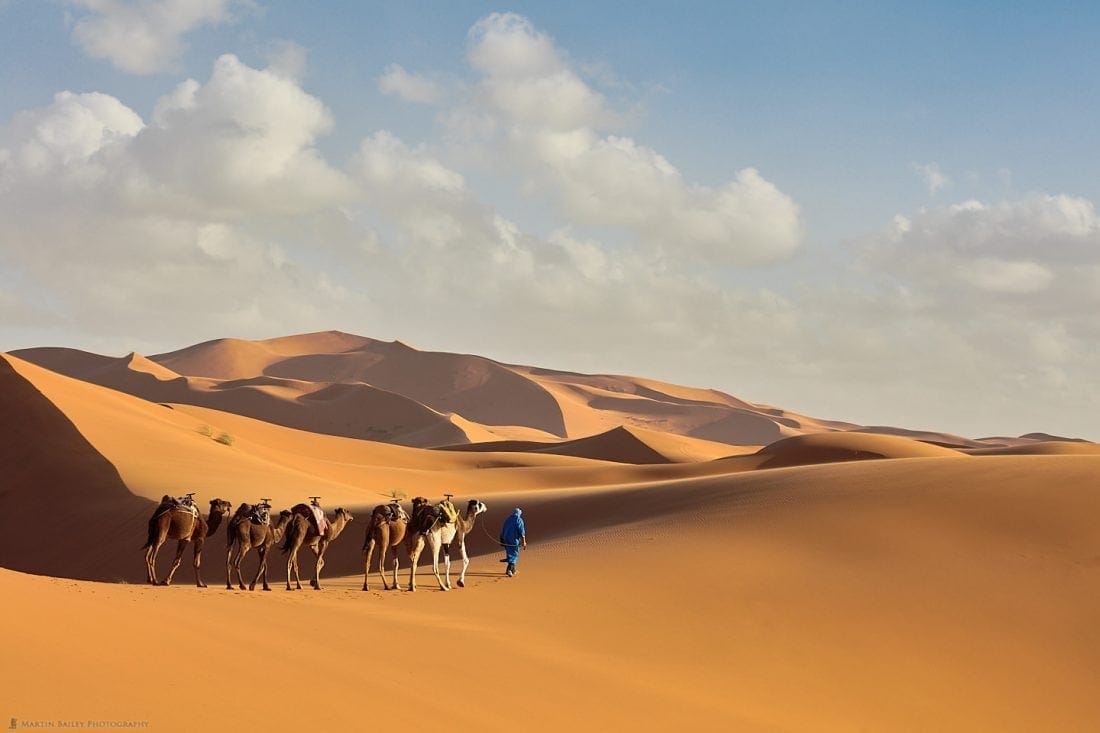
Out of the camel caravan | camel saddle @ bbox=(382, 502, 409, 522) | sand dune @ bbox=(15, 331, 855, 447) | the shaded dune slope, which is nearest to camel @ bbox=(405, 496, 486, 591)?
the camel caravan

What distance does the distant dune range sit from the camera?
9625mm

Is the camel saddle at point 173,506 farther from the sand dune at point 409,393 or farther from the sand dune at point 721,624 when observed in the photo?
the sand dune at point 409,393

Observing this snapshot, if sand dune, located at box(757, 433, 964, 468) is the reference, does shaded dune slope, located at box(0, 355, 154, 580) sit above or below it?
below

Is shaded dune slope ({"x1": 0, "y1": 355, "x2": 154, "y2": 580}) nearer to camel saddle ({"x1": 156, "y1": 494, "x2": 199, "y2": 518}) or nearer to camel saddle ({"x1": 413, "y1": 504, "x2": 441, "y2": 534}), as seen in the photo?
camel saddle ({"x1": 156, "y1": 494, "x2": 199, "y2": 518})

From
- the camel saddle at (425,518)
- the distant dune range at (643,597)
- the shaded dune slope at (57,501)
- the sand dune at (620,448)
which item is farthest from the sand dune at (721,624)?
the sand dune at (620,448)

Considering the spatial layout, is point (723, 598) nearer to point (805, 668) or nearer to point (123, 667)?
point (805, 668)

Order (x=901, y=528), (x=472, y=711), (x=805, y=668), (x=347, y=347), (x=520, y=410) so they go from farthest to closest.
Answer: (x=347, y=347)
(x=520, y=410)
(x=901, y=528)
(x=805, y=668)
(x=472, y=711)

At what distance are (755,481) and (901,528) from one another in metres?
6.33

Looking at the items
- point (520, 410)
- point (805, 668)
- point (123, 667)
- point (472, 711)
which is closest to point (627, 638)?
point (805, 668)

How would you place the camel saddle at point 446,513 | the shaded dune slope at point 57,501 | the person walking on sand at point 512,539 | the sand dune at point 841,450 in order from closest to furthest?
the camel saddle at point 446,513 → the person walking on sand at point 512,539 → the shaded dune slope at point 57,501 → the sand dune at point 841,450

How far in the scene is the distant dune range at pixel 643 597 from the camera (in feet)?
31.6

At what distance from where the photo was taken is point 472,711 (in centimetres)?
895

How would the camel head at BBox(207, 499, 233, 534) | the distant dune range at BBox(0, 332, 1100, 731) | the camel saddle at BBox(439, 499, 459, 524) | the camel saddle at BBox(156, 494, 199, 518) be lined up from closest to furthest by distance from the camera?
the distant dune range at BBox(0, 332, 1100, 731)
the camel saddle at BBox(156, 494, 199, 518)
the camel saddle at BBox(439, 499, 459, 524)
the camel head at BBox(207, 499, 233, 534)

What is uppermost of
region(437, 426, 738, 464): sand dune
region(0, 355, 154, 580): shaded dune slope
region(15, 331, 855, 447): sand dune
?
region(15, 331, 855, 447): sand dune
